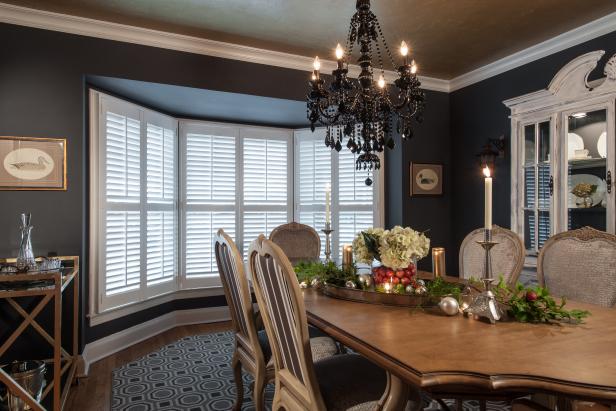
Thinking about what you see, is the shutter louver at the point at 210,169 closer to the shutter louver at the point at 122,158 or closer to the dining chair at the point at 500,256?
the shutter louver at the point at 122,158

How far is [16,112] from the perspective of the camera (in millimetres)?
2746

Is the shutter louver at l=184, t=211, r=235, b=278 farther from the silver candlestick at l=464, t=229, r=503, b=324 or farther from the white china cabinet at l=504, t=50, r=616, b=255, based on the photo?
the silver candlestick at l=464, t=229, r=503, b=324

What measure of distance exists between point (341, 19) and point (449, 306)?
7.28 ft

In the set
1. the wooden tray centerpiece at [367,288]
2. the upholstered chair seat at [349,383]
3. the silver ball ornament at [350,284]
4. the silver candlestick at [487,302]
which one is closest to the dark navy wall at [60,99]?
the wooden tray centerpiece at [367,288]

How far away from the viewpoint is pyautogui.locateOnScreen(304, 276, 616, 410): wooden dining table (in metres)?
1.01

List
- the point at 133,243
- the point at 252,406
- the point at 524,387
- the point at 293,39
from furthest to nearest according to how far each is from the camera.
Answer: the point at 133,243 < the point at 293,39 < the point at 252,406 < the point at 524,387

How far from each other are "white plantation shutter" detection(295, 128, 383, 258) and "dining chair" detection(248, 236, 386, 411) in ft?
9.00

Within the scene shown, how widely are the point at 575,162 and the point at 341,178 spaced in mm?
2209

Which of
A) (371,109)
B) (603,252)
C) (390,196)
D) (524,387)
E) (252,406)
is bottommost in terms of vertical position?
(252,406)

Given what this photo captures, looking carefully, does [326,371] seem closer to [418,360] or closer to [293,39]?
[418,360]

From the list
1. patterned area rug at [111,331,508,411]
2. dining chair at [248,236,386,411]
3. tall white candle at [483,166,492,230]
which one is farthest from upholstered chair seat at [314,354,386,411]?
patterned area rug at [111,331,508,411]

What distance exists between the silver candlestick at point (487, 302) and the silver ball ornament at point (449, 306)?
0.15ft

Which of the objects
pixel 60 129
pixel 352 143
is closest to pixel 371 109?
pixel 352 143

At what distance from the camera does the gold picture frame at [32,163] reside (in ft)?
8.92
